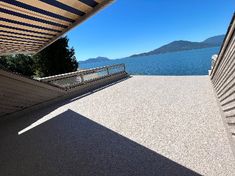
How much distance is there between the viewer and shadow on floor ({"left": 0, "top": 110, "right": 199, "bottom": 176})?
3664mm

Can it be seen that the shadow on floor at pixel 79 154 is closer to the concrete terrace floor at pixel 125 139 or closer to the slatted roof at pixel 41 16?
the concrete terrace floor at pixel 125 139

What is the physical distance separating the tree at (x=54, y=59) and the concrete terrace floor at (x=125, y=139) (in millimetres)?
16670

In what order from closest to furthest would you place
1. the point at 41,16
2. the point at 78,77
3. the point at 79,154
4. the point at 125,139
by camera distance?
the point at 79,154
the point at 125,139
the point at 41,16
the point at 78,77

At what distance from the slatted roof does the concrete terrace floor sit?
308 cm

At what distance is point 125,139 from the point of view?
15.9ft

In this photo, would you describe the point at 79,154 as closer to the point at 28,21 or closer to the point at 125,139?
the point at 125,139

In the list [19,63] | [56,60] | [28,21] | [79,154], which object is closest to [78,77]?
[28,21]

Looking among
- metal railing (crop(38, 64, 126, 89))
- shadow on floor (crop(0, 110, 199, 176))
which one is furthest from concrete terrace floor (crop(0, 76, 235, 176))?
metal railing (crop(38, 64, 126, 89))

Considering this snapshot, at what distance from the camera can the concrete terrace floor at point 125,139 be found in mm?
3678

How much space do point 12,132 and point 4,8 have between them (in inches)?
155

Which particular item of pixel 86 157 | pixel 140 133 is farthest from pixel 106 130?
pixel 86 157

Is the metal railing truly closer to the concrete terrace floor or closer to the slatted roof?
the concrete terrace floor

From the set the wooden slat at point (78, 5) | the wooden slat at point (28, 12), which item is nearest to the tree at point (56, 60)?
the wooden slat at point (28, 12)

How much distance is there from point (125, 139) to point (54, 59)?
2096 cm
